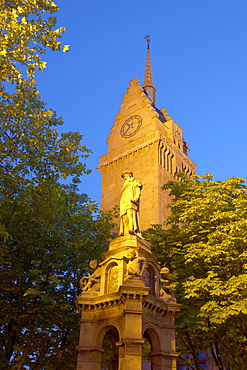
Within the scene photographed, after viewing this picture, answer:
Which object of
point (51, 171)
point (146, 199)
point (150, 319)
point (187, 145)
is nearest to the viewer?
point (150, 319)

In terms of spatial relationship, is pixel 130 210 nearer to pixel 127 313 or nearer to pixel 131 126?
pixel 127 313

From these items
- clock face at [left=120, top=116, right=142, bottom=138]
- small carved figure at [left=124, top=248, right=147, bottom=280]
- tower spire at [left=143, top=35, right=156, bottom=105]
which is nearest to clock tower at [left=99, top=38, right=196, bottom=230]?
clock face at [left=120, top=116, right=142, bottom=138]

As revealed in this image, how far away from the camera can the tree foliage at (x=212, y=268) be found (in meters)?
18.3

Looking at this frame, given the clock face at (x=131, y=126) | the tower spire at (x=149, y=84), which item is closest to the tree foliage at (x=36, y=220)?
the clock face at (x=131, y=126)

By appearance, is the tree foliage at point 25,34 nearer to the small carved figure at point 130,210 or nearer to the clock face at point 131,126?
the small carved figure at point 130,210

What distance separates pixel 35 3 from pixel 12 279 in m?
13.0

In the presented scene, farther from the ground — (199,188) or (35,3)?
(35,3)

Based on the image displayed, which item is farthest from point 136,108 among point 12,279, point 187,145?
point 12,279

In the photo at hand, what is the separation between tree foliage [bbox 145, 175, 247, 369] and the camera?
1828 centimetres

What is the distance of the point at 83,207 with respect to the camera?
25078mm

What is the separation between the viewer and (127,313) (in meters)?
12.4

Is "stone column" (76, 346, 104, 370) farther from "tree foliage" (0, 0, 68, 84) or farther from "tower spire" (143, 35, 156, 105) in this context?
"tower spire" (143, 35, 156, 105)

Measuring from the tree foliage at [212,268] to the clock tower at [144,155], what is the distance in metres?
21.1

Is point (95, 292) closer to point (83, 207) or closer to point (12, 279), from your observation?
point (12, 279)
